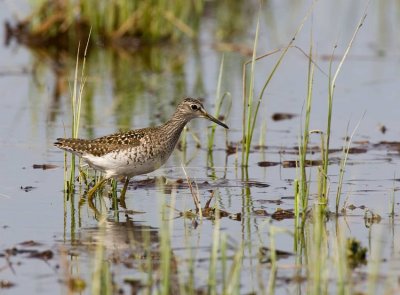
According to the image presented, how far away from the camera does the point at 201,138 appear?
15.0 metres

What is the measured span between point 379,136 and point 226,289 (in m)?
7.97

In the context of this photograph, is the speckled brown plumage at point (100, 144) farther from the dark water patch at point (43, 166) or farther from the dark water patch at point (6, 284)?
the dark water patch at point (6, 284)

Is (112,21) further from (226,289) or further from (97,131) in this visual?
(226,289)

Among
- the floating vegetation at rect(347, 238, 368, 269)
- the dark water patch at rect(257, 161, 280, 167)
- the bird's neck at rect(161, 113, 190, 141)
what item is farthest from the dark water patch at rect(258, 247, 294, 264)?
the dark water patch at rect(257, 161, 280, 167)

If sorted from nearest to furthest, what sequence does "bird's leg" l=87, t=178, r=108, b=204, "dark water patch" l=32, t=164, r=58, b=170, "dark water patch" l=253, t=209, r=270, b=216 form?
"dark water patch" l=253, t=209, r=270, b=216
"bird's leg" l=87, t=178, r=108, b=204
"dark water patch" l=32, t=164, r=58, b=170

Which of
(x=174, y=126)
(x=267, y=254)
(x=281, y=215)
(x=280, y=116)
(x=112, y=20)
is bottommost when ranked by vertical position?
(x=267, y=254)

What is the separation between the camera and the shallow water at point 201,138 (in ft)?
30.2

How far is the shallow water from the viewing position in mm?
9195

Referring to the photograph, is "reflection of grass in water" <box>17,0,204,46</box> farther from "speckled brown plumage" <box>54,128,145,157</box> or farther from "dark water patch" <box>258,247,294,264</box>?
"dark water patch" <box>258,247,294,264</box>

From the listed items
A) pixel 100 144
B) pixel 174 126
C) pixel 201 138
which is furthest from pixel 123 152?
pixel 201 138

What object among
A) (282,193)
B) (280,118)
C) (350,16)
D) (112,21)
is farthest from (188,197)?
(350,16)

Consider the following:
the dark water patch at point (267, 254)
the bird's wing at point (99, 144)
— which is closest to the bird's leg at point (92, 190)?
the bird's wing at point (99, 144)

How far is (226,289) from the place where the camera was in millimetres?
7410

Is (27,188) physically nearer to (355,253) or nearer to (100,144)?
(100,144)
